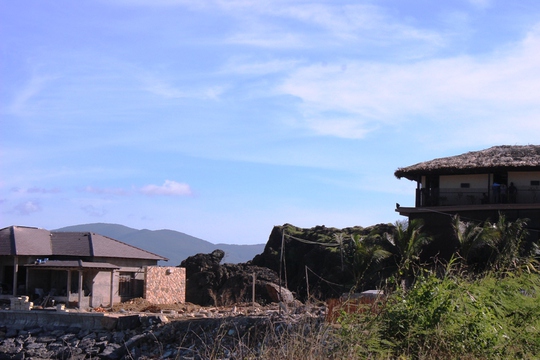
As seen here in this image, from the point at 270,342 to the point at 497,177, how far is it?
2748 cm

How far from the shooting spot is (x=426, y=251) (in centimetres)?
3161

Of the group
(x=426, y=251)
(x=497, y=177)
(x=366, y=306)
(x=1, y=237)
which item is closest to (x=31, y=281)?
(x=1, y=237)

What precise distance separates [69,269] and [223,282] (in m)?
10.4

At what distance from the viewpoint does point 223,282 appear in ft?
122

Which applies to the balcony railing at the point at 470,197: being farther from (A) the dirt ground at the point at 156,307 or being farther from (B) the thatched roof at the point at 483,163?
(A) the dirt ground at the point at 156,307

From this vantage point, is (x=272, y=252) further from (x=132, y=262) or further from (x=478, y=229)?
(x=478, y=229)

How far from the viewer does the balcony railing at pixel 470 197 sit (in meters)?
30.9

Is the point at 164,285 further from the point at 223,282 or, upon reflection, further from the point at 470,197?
the point at 470,197

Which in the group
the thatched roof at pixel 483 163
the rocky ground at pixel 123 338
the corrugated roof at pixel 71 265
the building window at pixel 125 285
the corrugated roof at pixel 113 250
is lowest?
the rocky ground at pixel 123 338

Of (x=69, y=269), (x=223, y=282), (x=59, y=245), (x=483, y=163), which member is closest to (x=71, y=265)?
(x=69, y=269)

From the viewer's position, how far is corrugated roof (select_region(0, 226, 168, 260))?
30797 millimetres

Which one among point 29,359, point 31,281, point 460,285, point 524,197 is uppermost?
point 524,197

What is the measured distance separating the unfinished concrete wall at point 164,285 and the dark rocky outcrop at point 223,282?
2145 mm

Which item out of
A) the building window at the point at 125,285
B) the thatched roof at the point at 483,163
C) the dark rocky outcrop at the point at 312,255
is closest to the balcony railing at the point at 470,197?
the thatched roof at the point at 483,163
